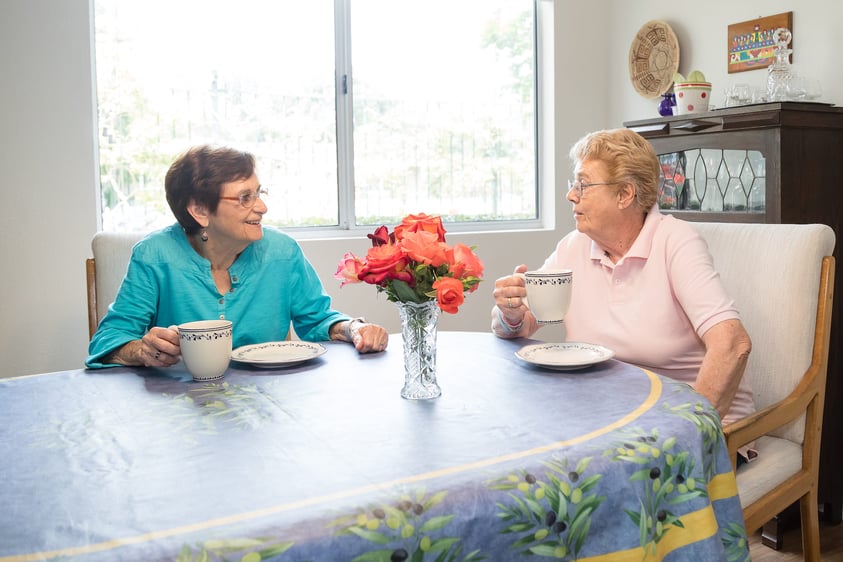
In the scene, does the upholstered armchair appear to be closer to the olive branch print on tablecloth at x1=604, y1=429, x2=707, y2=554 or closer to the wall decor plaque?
the olive branch print on tablecloth at x1=604, y1=429, x2=707, y2=554

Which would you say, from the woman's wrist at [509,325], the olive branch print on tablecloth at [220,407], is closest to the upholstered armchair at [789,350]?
the woman's wrist at [509,325]

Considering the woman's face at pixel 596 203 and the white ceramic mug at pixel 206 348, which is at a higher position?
the woman's face at pixel 596 203

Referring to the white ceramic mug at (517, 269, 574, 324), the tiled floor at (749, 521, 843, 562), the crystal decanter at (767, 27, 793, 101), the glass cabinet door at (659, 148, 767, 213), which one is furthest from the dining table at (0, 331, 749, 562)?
the crystal decanter at (767, 27, 793, 101)

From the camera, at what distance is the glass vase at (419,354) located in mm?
1287

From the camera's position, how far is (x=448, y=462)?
0.97 metres

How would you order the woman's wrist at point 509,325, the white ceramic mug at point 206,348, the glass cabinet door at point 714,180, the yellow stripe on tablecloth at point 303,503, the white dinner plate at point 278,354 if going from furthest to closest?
the glass cabinet door at point 714,180 → the woman's wrist at point 509,325 → the white dinner plate at point 278,354 → the white ceramic mug at point 206,348 → the yellow stripe on tablecloth at point 303,503

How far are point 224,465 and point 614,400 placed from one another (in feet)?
2.04

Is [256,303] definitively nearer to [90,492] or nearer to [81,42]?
[90,492]

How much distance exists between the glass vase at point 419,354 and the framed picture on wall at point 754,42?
7.52 feet

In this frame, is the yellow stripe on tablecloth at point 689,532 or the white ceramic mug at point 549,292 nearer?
the yellow stripe on tablecloth at point 689,532

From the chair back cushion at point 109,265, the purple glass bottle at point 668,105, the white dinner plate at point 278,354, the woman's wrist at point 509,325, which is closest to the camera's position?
the white dinner plate at point 278,354

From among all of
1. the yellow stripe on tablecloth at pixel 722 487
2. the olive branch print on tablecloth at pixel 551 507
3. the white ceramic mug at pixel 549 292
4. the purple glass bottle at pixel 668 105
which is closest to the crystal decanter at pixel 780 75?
the purple glass bottle at pixel 668 105

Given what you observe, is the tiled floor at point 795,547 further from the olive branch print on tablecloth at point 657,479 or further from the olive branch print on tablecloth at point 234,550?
the olive branch print on tablecloth at point 234,550

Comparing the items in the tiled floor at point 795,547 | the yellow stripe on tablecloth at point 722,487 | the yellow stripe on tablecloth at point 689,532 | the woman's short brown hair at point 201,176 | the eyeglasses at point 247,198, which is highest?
the woman's short brown hair at point 201,176
